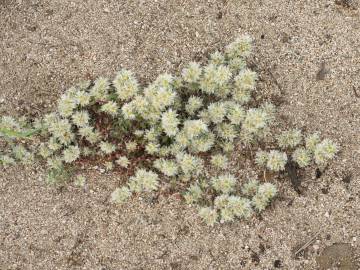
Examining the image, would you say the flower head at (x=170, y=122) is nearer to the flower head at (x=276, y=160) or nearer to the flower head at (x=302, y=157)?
the flower head at (x=276, y=160)

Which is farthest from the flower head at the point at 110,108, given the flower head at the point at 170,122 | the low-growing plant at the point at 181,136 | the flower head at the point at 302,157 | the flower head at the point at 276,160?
the flower head at the point at 302,157

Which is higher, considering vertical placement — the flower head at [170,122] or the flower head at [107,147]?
the flower head at [170,122]

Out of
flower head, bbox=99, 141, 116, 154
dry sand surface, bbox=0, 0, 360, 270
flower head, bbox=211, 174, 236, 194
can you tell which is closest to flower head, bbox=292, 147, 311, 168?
dry sand surface, bbox=0, 0, 360, 270

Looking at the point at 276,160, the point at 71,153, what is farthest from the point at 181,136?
the point at 71,153

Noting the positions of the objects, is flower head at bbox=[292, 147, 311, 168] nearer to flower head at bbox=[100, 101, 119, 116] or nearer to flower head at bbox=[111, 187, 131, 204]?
flower head at bbox=[111, 187, 131, 204]

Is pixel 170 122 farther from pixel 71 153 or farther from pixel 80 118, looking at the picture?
pixel 71 153

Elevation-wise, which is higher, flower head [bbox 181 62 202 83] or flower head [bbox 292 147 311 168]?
flower head [bbox 181 62 202 83]

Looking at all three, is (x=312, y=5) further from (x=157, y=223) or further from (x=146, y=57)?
(x=157, y=223)
